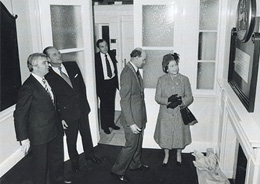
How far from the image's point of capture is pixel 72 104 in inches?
131

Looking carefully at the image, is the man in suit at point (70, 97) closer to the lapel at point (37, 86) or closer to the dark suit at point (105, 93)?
the lapel at point (37, 86)

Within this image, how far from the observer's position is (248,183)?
Answer: 86.1 inches

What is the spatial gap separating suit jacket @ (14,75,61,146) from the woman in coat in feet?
4.23

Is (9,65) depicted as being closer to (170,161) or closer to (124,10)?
(170,161)

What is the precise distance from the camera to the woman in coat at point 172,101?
3.37 metres

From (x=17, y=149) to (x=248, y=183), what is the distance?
291 cm

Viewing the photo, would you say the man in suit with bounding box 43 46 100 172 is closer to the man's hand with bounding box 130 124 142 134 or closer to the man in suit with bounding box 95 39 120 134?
the man's hand with bounding box 130 124 142 134

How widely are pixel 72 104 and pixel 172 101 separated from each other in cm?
117

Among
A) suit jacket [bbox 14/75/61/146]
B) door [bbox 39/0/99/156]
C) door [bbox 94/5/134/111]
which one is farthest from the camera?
door [bbox 94/5/134/111]

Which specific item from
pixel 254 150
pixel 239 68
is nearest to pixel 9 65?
pixel 239 68

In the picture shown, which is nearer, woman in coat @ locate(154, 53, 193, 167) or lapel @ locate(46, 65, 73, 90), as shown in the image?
lapel @ locate(46, 65, 73, 90)

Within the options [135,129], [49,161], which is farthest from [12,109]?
[135,129]

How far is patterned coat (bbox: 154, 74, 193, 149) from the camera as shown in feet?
11.2

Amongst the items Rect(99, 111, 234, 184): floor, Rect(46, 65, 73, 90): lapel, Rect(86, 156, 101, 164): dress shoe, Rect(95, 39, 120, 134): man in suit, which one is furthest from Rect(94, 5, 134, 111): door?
Rect(46, 65, 73, 90): lapel
